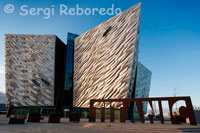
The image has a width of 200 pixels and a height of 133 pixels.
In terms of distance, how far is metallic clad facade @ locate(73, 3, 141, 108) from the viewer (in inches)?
1184

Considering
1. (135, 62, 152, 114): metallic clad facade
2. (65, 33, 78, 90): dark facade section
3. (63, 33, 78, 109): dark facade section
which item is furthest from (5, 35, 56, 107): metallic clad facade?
(135, 62, 152, 114): metallic clad facade

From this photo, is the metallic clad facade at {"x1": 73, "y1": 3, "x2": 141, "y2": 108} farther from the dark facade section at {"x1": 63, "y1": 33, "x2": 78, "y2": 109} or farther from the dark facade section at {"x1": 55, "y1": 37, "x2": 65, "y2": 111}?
the dark facade section at {"x1": 55, "y1": 37, "x2": 65, "y2": 111}

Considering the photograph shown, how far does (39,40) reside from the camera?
4634cm

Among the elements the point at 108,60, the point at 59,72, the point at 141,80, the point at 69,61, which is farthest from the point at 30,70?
the point at 141,80

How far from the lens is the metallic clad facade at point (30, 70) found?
43188 millimetres

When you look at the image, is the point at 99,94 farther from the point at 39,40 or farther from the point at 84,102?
the point at 39,40

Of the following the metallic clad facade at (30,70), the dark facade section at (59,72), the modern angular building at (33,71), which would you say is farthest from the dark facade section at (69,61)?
the metallic clad facade at (30,70)

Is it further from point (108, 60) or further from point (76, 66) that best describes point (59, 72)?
point (108, 60)

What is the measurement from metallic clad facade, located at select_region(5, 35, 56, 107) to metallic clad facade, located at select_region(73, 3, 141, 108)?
7.70 meters

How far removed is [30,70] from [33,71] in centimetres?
96

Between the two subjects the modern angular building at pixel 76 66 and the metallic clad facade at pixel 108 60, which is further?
the modern angular building at pixel 76 66

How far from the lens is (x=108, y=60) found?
33.9 metres

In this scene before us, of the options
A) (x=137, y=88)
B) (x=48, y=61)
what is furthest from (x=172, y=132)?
(x=48, y=61)

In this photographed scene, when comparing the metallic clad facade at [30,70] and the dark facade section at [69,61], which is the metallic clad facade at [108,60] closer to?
the dark facade section at [69,61]
